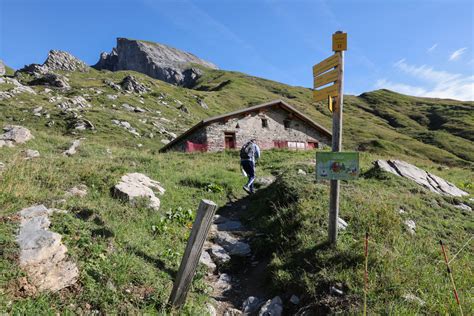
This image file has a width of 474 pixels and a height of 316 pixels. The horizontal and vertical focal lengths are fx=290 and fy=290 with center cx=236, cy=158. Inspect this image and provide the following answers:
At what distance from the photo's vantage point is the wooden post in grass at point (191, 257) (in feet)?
14.3

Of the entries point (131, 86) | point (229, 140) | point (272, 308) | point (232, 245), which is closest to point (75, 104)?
point (131, 86)

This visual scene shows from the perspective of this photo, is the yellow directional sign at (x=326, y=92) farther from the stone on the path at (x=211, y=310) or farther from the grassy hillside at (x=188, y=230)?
the stone on the path at (x=211, y=310)

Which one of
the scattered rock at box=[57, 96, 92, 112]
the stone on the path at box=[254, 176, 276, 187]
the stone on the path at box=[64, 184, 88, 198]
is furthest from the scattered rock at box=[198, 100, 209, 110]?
the stone on the path at box=[64, 184, 88, 198]

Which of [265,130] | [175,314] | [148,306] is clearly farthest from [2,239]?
[265,130]

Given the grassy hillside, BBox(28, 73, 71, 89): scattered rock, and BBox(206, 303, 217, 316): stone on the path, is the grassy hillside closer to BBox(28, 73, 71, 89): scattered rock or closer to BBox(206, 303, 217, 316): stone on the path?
BBox(206, 303, 217, 316): stone on the path

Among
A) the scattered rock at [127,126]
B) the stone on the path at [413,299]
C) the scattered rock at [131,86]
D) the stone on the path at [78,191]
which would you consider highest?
the scattered rock at [131,86]

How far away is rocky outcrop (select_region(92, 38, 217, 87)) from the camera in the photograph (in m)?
160

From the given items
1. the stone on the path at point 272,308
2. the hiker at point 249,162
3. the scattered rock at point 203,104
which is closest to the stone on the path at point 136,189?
the hiker at point 249,162

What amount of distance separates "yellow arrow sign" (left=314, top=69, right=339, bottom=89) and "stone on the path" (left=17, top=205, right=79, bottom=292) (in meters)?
5.22

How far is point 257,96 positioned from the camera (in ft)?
365

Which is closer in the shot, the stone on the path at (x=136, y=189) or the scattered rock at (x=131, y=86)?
the stone on the path at (x=136, y=189)

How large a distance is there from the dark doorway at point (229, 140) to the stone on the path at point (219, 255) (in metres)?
19.4

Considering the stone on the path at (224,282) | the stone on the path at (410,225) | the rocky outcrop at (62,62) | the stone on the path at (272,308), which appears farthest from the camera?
the rocky outcrop at (62,62)

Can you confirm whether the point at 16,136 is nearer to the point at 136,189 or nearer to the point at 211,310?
the point at 136,189
